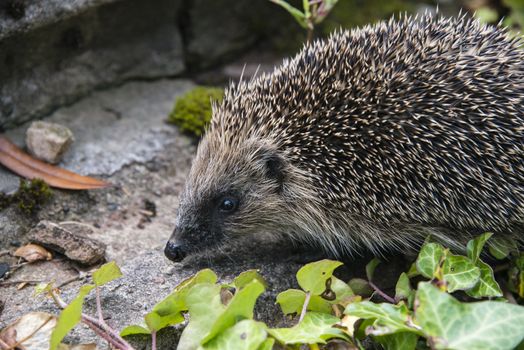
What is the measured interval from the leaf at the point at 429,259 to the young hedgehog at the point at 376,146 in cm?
33

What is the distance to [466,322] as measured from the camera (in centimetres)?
265

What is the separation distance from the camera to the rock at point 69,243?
12.0 ft

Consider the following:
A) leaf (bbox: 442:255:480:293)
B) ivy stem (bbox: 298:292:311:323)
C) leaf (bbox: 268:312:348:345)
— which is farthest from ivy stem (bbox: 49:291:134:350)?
leaf (bbox: 442:255:480:293)

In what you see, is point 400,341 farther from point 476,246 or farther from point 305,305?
point 476,246

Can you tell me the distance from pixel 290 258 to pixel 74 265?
4.18 feet

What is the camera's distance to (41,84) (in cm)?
462

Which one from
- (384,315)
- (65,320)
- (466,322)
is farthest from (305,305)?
(65,320)

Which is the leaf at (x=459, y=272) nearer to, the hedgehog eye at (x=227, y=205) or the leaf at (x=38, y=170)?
the hedgehog eye at (x=227, y=205)

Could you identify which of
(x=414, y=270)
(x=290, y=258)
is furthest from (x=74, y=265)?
(x=414, y=270)

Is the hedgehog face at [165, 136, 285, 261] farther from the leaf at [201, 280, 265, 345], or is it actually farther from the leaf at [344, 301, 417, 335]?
the leaf at [344, 301, 417, 335]

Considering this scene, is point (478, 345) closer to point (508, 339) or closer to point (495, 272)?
point (508, 339)

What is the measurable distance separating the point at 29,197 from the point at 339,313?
2061 mm

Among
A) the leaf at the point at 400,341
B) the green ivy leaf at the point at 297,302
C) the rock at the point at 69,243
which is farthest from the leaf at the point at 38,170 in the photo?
the leaf at the point at 400,341

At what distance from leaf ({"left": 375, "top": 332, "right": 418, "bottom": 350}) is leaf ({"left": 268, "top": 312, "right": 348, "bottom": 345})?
212 millimetres
